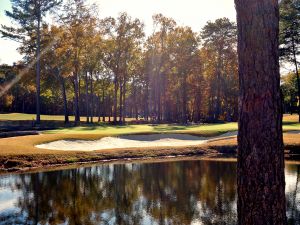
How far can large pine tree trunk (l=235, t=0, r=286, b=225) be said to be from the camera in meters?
4.59

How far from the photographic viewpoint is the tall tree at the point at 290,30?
5322 centimetres

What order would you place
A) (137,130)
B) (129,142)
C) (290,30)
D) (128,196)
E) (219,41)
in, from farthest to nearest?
1. (219,41)
2. (290,30)
3. (137,130)
4. (129,142)
5. (128,196)

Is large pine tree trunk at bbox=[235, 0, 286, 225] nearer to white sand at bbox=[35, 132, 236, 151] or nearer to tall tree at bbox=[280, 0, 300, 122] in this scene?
white sand at bbox=[35, 132, 236, 151]

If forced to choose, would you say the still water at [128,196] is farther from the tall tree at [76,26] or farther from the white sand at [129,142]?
the tall tree at [76,26]

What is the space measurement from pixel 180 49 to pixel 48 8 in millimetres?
25057

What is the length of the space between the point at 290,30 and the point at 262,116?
55.3 m

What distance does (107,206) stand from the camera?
14820mm

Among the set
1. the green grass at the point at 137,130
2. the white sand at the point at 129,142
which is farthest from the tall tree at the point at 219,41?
the white sand at the point at 129,142

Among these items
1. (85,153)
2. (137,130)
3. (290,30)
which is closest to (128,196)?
(85,153)

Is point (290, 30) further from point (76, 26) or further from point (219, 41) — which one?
point (76, 26)

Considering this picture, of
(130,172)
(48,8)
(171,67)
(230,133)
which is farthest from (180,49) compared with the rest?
(130,172)

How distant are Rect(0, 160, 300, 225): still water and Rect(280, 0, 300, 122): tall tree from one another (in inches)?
1355

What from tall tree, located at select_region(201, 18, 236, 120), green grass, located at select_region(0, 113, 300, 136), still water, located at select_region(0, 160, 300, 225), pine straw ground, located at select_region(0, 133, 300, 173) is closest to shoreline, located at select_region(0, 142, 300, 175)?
pine straw ground, located at select_region(0, 133, 300, 173)

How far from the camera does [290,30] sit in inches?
2154
